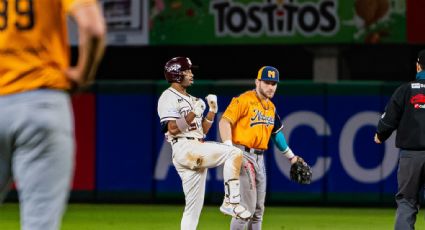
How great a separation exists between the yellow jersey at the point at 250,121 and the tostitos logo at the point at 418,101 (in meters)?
1.34

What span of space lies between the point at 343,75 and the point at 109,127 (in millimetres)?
4393

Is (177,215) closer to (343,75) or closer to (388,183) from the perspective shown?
(388,183)

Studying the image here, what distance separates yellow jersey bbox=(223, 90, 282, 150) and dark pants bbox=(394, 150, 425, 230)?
4.17 feet

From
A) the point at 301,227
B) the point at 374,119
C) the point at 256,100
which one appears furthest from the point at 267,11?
the point at 256,100

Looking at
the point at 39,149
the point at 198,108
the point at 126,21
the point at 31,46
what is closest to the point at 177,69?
the point at 198,108

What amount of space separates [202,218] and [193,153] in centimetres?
419

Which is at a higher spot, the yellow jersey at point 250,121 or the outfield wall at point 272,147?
the yellow jersey at point 250,121

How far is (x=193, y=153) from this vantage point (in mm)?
8461

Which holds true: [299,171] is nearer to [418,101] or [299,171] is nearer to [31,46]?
[418,101]

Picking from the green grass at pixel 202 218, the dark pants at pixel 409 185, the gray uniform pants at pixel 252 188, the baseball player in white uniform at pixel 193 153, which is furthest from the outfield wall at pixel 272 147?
the dark pants at pixel 409 185

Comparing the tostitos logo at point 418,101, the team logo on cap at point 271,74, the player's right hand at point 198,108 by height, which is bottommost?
the player's right hand at point 198,108

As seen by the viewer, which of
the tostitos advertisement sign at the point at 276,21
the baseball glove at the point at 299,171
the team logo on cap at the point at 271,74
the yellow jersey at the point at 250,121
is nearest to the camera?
the yellow jersey at the point at 250,121

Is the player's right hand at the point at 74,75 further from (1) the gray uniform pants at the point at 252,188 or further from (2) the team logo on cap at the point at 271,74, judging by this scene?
(2) the team logo on cap at the point at 271,74

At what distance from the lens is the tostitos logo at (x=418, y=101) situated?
8320 mm
